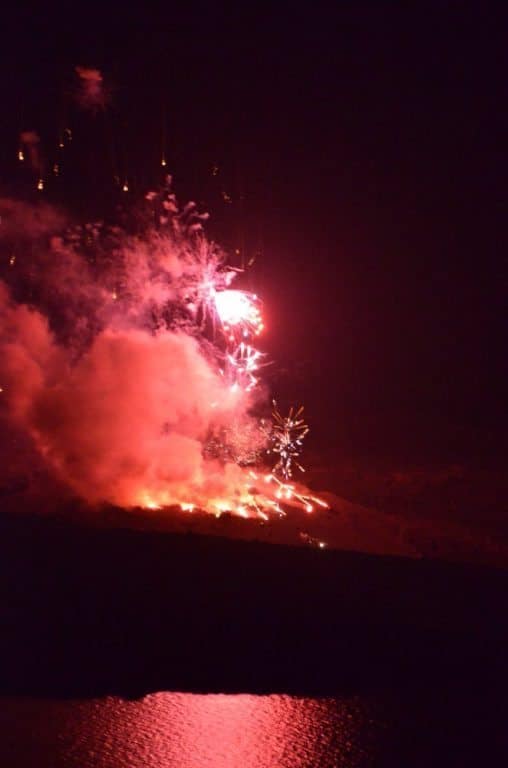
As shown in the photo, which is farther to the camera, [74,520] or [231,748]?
[74,520]

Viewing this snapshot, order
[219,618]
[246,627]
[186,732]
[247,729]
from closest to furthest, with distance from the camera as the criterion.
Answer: [186,732], [247,729], [246,627], [219,618]

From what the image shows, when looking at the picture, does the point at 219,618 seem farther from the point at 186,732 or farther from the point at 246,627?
the point at 186,732

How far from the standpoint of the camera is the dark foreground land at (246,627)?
18.9ft

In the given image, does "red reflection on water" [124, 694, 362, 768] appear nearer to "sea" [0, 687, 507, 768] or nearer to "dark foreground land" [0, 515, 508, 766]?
"sea" [0, 687, 507, 768]

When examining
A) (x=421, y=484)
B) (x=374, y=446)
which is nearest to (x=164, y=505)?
(x=421, y=484)

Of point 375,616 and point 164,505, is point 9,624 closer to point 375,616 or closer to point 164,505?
point 375,616

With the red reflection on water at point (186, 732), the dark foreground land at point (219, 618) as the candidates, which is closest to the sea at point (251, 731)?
the red reflection on water at point (186, 732)

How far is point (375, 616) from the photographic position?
25.2 ft

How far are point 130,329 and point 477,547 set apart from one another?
9.05m

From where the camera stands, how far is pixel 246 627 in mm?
7098

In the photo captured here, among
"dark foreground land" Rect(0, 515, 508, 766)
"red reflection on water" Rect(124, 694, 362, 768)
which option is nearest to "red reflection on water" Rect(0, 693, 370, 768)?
"red reflection on water" Rect(124, 694, 362, 768)

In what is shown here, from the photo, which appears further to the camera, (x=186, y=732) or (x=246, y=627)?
(x=246, y=627)

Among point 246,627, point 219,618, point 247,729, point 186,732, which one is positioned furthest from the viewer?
point 219,618

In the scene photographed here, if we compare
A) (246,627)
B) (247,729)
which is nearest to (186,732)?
(247,729)
